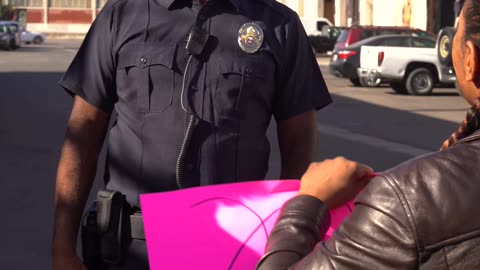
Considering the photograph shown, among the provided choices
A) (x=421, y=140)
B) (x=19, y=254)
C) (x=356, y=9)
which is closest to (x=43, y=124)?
(x=421, y=140)

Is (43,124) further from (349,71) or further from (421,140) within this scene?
(349,71)

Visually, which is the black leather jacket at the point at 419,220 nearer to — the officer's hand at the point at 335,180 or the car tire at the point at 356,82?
the officer's hand at the point at 335,180

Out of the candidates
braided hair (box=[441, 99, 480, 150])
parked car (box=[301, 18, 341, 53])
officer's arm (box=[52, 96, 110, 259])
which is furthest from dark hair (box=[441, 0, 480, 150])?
parked car (box=[301, 18, 341, 53])

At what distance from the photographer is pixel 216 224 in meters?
2.31

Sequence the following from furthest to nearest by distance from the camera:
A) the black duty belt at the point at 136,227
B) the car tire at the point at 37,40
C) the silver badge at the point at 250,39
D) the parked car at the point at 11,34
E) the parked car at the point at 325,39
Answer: the car tire at the point at 37,40, the parked car at the point at 11,34, the parked car at the point at 325,39, the silver badge at the point at 250,39, the black duty belt at the point at 136,227

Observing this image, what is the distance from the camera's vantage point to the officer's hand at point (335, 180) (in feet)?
6.78

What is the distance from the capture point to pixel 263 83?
2920mm

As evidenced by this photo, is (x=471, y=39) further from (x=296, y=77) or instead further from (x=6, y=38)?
(x=6, y=38)

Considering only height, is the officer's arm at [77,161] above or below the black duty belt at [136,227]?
above

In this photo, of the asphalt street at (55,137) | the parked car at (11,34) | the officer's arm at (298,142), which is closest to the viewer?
the officer's arm at (298,142)

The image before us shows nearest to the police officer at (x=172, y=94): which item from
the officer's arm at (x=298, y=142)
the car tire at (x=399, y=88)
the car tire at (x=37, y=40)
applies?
the officer's arm at (x=298, y=142)

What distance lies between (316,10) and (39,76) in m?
35.7

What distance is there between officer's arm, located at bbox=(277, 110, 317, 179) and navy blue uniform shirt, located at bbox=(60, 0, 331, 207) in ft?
0.41

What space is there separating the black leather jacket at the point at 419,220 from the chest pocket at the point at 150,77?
1.11m
